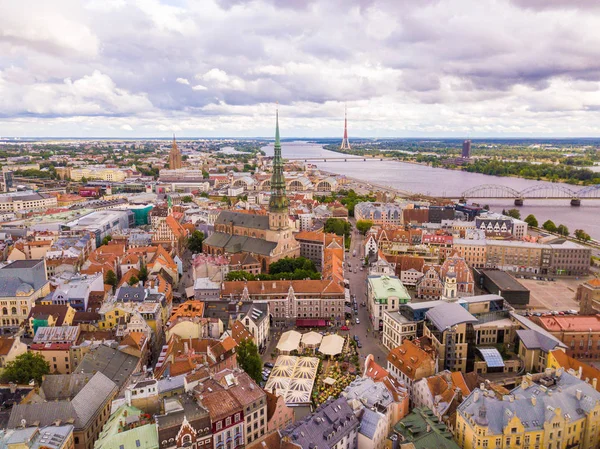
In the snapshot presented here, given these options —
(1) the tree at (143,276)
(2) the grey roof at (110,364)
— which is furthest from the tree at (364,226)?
(2) the grey roof at (110,364)

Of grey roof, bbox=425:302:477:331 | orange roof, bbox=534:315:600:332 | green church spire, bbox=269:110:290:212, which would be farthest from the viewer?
green church spire, bbox=269:110:290:212

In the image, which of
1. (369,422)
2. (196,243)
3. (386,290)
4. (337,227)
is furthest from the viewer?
(337,227)

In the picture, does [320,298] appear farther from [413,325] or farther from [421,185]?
[421,185]

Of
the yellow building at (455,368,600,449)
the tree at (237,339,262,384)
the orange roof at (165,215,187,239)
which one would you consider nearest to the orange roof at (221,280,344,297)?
the tree at (237,339,262,384)

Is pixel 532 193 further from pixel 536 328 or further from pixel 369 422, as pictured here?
pixel 369 422

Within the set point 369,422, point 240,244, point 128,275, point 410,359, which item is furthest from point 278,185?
point 369,422

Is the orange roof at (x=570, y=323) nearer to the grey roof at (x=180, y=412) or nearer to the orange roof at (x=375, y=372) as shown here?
the orange roof at (x=375, y=372)

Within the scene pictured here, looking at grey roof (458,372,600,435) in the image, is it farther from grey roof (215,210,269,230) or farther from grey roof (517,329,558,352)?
grey roof (215,210,269,230)
